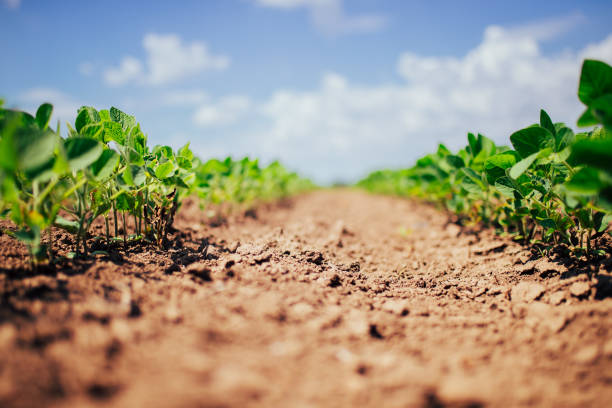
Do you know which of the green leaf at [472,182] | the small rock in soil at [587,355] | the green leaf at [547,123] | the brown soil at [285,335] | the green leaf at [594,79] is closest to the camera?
the brown soil at [285,335]

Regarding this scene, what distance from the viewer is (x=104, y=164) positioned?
1.62 meters

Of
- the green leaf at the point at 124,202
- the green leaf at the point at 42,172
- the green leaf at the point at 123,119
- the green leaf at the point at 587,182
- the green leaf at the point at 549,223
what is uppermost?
the green leaf at the point at 123,119

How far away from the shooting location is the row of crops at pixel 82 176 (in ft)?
4.17

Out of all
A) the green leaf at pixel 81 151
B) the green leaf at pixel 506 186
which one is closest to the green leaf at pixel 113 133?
the green leaf at pixel 81 151

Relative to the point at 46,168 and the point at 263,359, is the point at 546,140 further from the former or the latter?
the point at 46,168

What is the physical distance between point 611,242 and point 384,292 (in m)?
1.55

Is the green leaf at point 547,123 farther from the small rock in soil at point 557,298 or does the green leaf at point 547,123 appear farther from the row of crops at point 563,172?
the small rock in soil at point 557,298

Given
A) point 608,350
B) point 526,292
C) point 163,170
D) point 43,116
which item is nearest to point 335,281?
point 526,292

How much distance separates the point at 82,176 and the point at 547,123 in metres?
2.64

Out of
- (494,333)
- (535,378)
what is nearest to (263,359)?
(535,378)

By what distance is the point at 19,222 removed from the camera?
1.39 m

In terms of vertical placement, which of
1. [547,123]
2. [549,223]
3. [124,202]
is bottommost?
[549,223]

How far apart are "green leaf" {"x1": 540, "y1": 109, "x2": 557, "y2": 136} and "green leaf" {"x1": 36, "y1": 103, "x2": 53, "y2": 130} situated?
267 cm

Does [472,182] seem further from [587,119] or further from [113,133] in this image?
[113,133]
